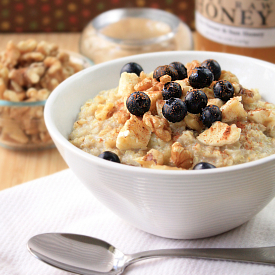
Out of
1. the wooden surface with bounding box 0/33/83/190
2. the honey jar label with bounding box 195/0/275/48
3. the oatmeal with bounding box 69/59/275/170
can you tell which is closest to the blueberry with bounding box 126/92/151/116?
the oatmeal with bounding box 69/59/275/170

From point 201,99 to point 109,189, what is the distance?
297 mm

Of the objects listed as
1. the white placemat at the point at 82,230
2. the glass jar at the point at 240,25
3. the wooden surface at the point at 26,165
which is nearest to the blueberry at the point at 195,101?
the white placemat at the point at 82,230

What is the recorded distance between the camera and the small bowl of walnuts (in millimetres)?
1499

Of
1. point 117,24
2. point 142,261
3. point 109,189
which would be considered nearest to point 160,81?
point 109,189

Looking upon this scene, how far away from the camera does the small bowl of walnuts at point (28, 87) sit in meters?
1.50

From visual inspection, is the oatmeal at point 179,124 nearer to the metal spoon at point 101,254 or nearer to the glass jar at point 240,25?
the metal spoon at point 101,254

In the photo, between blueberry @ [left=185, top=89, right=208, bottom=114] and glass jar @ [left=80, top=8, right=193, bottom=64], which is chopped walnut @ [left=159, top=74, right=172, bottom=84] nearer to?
blueberry @ [left=185, top=89, right=208, bottom=114]

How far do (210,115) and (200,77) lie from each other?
122 millimetres

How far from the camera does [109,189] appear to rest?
2.79 feet

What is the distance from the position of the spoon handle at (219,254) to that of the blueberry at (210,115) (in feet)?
0.94

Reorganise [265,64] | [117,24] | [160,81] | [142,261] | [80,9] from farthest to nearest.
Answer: [80,9] → [117,24] → [265,64] → [160,81] → [142,261]

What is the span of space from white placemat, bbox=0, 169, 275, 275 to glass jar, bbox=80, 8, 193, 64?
0.93m

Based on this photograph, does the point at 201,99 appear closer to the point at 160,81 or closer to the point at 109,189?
the point at 160,81

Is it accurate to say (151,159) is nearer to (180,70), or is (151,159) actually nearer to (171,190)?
(171,190)
